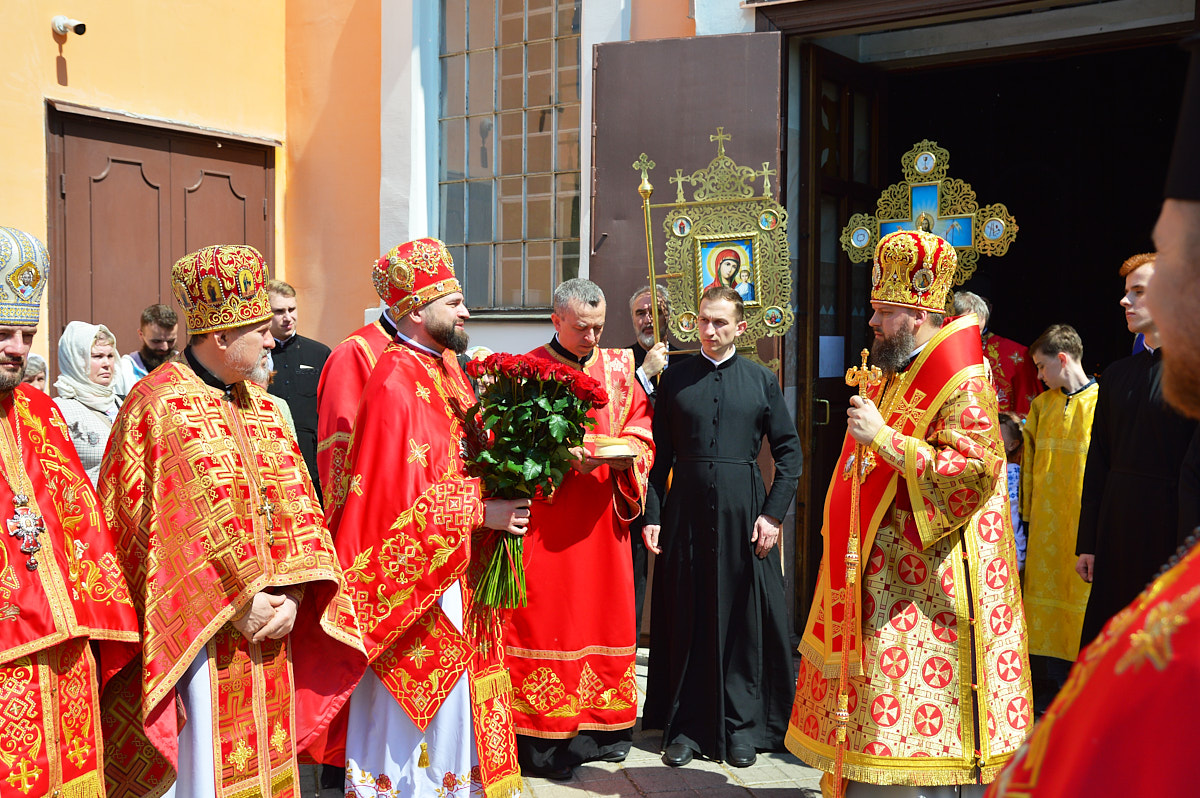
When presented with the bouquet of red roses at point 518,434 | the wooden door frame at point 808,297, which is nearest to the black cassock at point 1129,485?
the wooden door frame at point 808,297

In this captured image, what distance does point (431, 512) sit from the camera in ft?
12.2

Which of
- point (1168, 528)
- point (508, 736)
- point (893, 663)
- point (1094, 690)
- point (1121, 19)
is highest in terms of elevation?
point (1121, 19)

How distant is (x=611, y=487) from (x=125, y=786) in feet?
8.62

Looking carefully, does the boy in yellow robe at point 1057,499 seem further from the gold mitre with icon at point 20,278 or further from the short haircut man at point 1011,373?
the gold mitre with icon at point 20,278

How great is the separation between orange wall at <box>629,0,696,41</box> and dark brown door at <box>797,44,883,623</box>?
0.83 meters

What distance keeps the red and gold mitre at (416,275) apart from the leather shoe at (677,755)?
8.28 feet

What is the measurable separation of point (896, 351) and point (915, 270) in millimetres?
318

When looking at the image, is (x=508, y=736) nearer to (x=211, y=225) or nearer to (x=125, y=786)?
(x=125, y=786)

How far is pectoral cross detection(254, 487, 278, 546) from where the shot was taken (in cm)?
324

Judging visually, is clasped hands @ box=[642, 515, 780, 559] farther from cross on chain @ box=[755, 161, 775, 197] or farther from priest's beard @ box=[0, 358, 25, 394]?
priest's beard @ box=[0, 358, 25, 394]

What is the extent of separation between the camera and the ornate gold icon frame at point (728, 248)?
595 centimetres

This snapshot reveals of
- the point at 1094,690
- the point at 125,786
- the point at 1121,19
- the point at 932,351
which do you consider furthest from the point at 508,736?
the point at 1121,19

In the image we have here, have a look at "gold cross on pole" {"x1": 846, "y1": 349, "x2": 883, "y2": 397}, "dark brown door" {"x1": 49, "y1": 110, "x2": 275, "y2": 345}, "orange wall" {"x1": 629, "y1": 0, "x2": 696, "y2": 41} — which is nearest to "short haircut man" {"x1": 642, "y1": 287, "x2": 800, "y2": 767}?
"gold cross on pole" {"x1": 846, "y1": 349, "x2": 883, "y2": 397}

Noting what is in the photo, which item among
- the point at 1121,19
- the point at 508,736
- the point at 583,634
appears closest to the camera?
the point at 508,736
